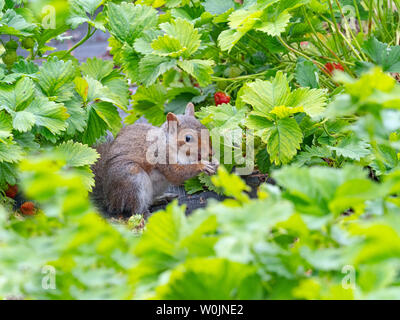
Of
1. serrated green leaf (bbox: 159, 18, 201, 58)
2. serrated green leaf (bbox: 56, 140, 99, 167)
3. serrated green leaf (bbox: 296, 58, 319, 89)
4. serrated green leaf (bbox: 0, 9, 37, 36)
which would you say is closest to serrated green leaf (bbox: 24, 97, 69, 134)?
serrated green leaf (bbox: 56, 140, 99, 167)

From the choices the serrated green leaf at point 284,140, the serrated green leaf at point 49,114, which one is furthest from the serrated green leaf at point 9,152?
the serrated green leaf at point 284,140

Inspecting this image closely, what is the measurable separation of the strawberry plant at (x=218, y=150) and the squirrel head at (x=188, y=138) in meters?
0.14

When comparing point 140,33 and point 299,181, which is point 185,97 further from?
point 299,181

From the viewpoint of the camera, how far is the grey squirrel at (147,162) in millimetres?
3223

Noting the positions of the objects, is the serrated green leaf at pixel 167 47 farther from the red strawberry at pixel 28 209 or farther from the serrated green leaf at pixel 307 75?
the red strawberry at pixel 28 209

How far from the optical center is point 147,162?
3.34 metres

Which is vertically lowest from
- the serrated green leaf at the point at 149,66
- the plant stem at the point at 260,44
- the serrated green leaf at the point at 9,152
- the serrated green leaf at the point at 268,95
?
the serrated green leaf at the point at 9,152

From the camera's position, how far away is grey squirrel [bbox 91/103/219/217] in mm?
3223

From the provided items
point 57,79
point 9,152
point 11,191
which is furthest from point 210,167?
point 9,152

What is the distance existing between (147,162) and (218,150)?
500 mm

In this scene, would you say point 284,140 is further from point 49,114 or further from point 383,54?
point 49,114

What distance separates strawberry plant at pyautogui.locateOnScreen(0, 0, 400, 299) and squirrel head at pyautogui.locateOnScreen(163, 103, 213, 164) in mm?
141

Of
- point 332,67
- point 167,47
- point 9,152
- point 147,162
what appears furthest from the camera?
point 147,162

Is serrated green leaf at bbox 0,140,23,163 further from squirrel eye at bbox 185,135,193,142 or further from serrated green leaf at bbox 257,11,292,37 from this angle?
serrated green leaf at bbox 257,11,292,37
